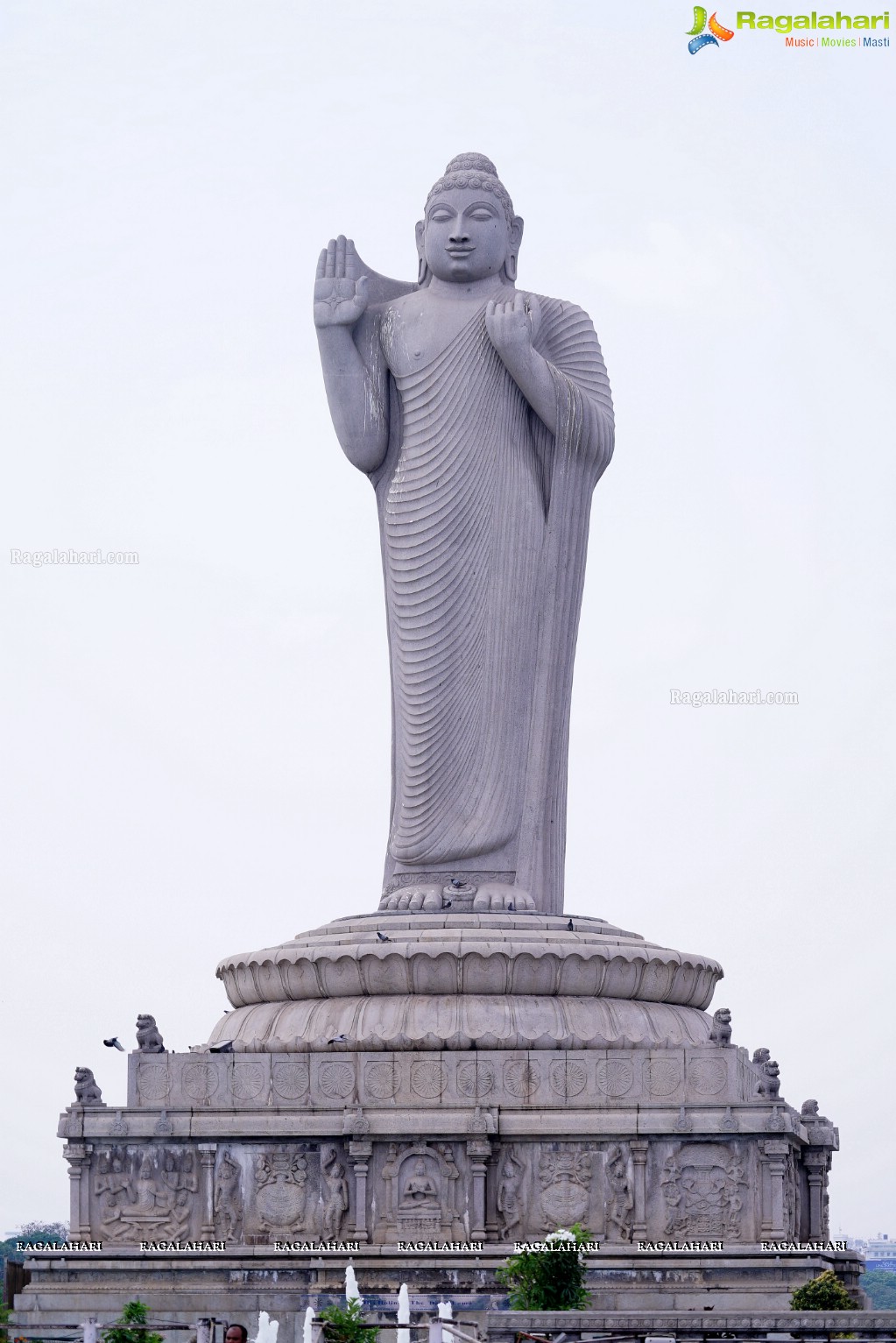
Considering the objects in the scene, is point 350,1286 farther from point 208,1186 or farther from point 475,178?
point 475,178

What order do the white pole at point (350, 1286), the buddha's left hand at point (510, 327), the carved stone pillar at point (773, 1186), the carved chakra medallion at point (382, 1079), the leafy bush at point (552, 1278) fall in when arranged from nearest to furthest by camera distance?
the leafy bush at point (552, 1278)
the white pole at point (350, 1286)
the carved stone pillar at point (773, 1186)
the carved chakra medallion at point (382, 1079)
the buddha's left hand at point (510, 327)

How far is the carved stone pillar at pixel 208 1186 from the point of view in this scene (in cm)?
2339

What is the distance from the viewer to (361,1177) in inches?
910

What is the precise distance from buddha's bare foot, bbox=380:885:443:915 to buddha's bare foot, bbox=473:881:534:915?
0.35 meters

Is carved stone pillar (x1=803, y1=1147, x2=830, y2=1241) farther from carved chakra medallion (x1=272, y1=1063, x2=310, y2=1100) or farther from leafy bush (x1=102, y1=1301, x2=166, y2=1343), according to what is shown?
leafy bush (x1=102, y1=1301, x2=166, y2=1343)

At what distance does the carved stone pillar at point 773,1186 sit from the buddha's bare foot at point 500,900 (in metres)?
3.55

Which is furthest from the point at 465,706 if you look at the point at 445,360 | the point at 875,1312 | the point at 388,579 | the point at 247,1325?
the point at 875,1312

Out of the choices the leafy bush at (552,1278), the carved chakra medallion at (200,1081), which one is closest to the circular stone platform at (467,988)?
the carved chakra medallion at (200,1081)

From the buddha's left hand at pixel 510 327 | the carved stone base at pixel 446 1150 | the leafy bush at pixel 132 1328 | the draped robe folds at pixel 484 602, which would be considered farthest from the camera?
the buddha's left hand at pixel 510 327

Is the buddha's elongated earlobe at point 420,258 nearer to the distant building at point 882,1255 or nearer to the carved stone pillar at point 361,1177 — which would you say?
the carved stone pillar at point 361,1177

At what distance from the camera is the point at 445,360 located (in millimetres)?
27203

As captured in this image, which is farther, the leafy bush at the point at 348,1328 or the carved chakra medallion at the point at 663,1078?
the carved chakra medallion at the point at 663,1078

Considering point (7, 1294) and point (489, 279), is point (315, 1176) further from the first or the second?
point (489, 279)

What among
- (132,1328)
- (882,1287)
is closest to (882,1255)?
(882,1287)
